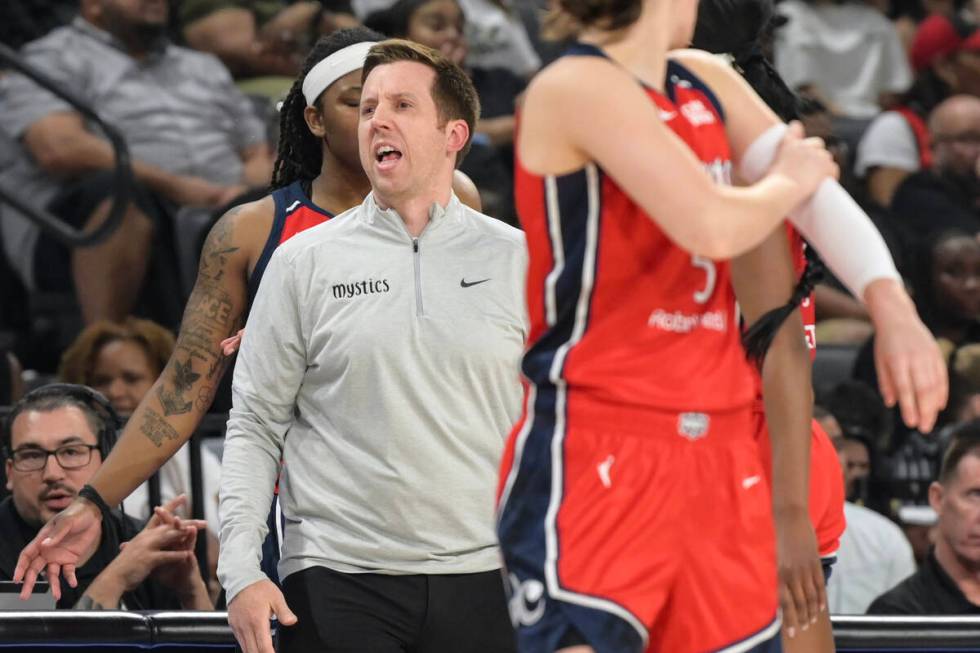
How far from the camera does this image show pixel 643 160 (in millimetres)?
2156

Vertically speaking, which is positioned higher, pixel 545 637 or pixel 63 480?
pixel 545 637

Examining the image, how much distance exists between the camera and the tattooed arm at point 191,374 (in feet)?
11.1

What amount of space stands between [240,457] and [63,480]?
1.49 metres

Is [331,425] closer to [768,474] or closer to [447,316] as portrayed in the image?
[447,316]

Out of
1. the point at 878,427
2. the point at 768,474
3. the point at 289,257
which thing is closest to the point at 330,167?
the point at 289,257

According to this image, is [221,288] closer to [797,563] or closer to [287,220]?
[287,220]

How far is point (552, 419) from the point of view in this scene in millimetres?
2277

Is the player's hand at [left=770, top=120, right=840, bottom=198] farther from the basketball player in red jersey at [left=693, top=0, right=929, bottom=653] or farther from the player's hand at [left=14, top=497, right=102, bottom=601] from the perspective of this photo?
the player's hand at [left=14, top=497, right=102, bottom=601]

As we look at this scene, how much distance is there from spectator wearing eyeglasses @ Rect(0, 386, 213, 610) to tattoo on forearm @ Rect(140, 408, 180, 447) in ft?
2.22

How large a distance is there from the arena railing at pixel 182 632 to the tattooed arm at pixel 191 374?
0.74 feet

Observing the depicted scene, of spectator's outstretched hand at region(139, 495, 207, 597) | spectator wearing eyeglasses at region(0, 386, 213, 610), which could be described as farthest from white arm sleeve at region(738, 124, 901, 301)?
spectator wearing eyeglasses at region(0, 386, 213, 610)

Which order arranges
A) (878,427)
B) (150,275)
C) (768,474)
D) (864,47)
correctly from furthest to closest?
(864,47)
(150,275)
(878,427)
(768,474)

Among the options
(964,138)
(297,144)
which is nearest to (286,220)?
(297,144)

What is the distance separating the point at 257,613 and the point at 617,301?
98cm
